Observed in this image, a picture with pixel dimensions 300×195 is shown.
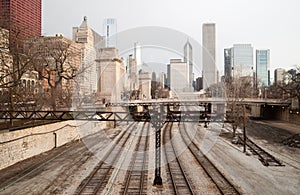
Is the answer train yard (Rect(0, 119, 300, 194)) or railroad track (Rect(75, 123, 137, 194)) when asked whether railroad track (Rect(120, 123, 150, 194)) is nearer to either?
train yard (Rect(0, 119, 300, 194))

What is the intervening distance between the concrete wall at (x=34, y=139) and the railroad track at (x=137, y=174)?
8063 millimetres

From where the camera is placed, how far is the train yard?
13.3m

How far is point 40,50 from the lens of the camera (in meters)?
22.2

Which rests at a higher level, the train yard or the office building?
the office building

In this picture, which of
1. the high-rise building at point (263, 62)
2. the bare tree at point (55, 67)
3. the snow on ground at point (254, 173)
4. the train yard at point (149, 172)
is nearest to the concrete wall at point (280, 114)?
the train yard at point (149, 172)

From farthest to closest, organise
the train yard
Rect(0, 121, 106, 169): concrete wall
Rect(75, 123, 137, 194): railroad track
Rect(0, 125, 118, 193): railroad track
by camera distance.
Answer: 1. Rect(0, 121, 106, 169): concrete wall
2. Rect(0, 125, 118, 193): railroad track
3. the train yard
4. Rect(75, 123, 137, 194): railroad track

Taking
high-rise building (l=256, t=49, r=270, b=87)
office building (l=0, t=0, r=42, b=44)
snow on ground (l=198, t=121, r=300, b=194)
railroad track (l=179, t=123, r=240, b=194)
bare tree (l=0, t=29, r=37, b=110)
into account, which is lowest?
snow on ground (l=198, t=121, r=300, b=194)

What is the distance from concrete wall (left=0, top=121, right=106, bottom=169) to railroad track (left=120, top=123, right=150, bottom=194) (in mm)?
8063

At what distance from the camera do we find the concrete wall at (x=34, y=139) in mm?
16906

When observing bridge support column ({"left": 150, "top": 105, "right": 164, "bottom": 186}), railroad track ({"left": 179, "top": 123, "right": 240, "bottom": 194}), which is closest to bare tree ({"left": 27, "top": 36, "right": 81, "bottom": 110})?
bridge support column ({"left": 150, "top": 105, "right": 164, "bottom": 186})

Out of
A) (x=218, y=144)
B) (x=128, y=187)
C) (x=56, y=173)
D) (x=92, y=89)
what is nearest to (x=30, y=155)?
(x=56, y=173)

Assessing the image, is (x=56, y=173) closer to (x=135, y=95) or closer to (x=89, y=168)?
(x=89, y=168)

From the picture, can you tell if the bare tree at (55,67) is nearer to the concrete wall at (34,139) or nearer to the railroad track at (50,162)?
the concrete wall at (34,139)

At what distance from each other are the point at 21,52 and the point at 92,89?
90.8 ft
